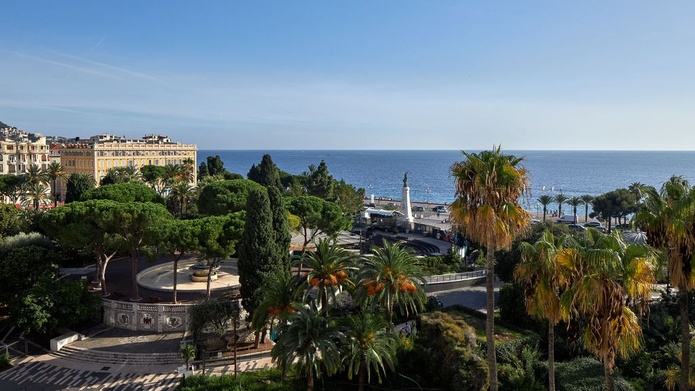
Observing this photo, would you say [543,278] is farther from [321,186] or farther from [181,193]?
[321,186]

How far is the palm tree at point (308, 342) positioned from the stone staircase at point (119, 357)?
425 inches

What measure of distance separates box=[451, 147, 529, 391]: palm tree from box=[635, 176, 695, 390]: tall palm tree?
3354 mm

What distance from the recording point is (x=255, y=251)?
2641cm

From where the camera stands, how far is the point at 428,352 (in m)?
22.1

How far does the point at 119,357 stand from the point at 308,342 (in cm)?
1423

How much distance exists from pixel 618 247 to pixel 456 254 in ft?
93.5

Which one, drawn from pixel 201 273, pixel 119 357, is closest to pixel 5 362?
pixel 119 357

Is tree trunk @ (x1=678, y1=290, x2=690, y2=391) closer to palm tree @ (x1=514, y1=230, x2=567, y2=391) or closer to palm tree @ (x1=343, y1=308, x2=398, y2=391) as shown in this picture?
palm tree @ (x1=514, y1=230, x2=567, y2=391)

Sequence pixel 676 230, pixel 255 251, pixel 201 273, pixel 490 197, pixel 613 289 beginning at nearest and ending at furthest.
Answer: pixel 613 289
pixel 676 230
pixel 490 197
pixel 255 251
pixel 201 273

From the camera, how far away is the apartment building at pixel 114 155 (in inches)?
3570

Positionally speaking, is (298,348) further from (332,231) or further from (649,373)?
(332,231)

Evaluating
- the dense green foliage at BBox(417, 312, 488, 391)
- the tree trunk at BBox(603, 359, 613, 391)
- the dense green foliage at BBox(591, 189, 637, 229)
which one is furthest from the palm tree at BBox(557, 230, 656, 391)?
the dense green foliage at BBox(591, 189, 637, 229)

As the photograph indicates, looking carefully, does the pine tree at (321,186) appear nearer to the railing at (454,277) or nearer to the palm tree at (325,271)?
the railing at (454,277)

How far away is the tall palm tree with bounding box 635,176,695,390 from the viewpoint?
12.3 m
